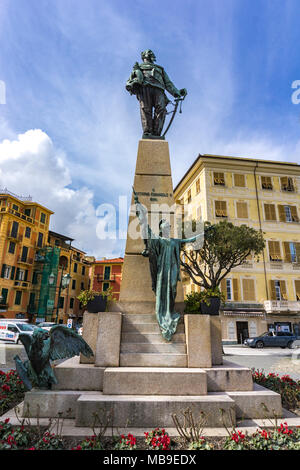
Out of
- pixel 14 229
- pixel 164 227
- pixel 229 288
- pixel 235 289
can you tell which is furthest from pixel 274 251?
pixel 14 229

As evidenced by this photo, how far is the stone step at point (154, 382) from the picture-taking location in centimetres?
466

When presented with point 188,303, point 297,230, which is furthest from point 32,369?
point 297,230

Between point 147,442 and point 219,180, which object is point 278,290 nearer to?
→ point 219,180

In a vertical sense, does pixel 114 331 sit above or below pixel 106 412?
above

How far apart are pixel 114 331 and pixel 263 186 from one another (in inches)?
1157

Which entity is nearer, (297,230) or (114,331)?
(114,331)

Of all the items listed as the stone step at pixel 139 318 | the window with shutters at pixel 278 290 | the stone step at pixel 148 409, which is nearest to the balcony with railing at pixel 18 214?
the window with shutters at pixel 278 290

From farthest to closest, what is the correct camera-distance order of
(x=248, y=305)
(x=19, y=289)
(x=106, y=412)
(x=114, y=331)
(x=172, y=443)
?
(x=19, y=289) → (x=248, y=305) → (x=114, y=331) → (x=106, y=412) → (x=172, y=443)

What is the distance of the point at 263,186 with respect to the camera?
1217 inches

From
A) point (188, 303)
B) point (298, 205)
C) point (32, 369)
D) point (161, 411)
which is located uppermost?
point (298, 205)

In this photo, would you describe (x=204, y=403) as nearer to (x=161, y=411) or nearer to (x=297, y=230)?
(x=161, y=411)

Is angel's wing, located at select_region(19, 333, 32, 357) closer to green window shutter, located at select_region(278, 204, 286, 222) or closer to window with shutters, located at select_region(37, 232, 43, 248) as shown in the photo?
green window shutter, located at select_region(278, 204, 286, 222)

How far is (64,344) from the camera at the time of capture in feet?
16.2

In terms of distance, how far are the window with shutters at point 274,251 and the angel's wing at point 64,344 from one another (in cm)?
2678
